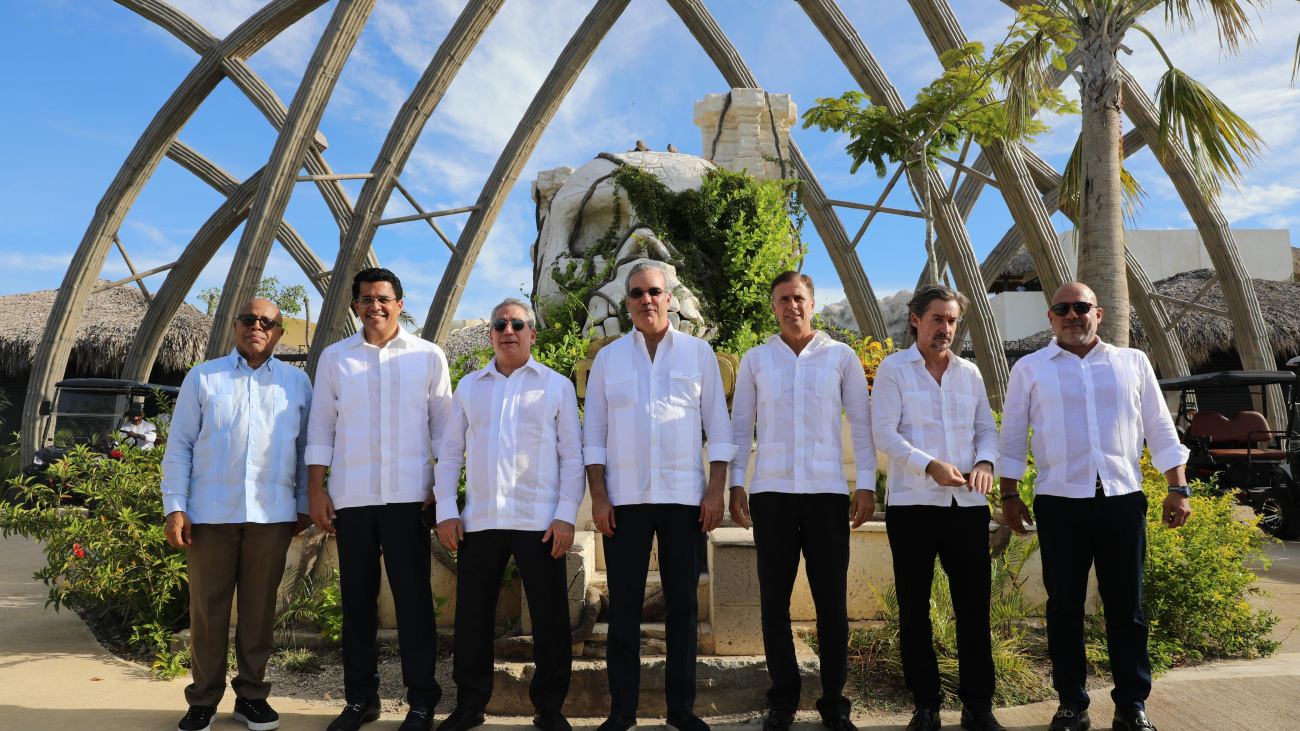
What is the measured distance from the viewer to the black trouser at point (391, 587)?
3207 millimetres

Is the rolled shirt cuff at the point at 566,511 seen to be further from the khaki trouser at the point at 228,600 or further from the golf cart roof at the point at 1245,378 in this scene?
the golf cart roof at the point at 1245,378

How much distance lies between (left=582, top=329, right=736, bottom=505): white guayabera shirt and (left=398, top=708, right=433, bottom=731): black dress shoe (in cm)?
116

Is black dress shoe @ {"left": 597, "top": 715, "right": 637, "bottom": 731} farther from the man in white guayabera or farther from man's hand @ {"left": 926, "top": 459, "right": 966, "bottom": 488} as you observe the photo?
man's hand @ {"left": 926, "top": 459, "right": 966, "bottom": 488}

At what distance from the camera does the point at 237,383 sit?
3.39m

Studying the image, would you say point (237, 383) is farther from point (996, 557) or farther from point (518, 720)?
point (996, 557)

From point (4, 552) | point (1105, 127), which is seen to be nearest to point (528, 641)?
point (1105, 127)

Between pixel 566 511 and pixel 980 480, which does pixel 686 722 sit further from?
pixel 980 480

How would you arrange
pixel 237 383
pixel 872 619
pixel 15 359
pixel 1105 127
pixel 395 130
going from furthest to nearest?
1. pixel 15 359
2. pixel 395 130
3. pixel 1105 127
4. pixel 872 619
5. pixel 237 383

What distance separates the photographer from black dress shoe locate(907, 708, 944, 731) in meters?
3.09

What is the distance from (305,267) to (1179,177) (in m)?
17.2

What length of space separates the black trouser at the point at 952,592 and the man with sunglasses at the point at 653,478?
2.69 feet

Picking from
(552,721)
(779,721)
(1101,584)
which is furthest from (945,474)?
(552,721)

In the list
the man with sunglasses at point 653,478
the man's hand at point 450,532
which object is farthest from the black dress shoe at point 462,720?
the man's hand at point 450,532

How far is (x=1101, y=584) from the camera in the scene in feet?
10.1
